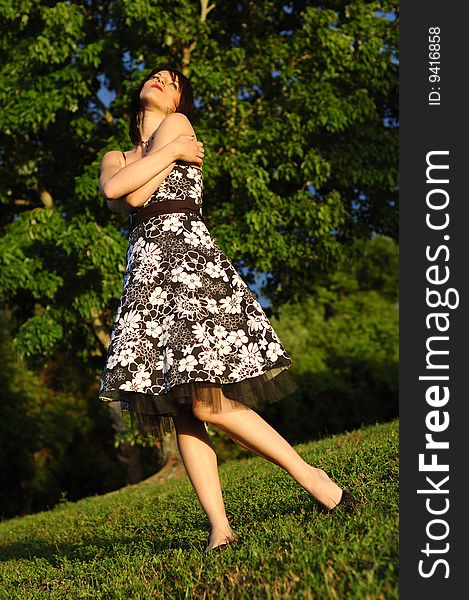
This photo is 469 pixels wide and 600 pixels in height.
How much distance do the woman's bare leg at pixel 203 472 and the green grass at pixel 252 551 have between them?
125 millimetres

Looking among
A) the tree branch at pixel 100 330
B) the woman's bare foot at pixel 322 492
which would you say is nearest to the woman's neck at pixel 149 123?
the woman's bare foot at pixel 322 492

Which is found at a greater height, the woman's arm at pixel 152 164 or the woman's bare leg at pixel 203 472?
the woman's arm at pixel 152 164

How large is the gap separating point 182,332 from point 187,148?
97 centimetres

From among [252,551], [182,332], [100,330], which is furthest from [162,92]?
[100,330]

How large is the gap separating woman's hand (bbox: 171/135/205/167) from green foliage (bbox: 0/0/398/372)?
7.47 metres

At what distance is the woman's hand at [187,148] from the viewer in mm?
4242

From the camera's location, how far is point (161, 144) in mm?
4258

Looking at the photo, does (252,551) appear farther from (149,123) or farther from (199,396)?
(149,123)

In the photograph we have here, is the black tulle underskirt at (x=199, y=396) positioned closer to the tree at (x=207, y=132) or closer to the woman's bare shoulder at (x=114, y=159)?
the woman's bare shoulder at (x=114, y=159)

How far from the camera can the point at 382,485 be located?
4.57 m

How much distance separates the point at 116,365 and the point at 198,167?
45.3 inches

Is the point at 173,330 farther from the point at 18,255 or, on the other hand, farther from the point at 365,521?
the point at 18,255

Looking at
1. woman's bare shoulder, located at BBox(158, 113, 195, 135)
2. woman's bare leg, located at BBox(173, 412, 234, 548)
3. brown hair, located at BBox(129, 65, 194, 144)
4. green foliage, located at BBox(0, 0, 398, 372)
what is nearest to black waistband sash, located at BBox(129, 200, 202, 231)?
woman's bare shoulder, located at BBox(158, 113, 195, 135)

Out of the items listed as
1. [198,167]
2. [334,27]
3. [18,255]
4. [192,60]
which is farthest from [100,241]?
[198,167]
